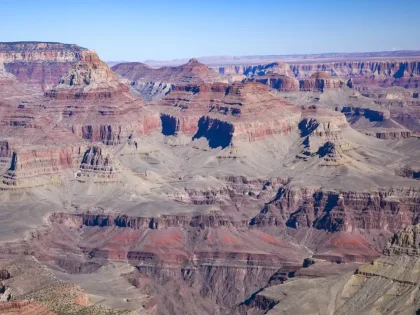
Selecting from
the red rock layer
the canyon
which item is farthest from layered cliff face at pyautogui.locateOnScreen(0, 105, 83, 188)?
the red rock layer

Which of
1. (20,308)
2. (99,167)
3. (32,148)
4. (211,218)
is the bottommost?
(211,218)

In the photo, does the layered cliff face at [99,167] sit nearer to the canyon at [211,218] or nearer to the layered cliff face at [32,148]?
the canyon at [211,218]

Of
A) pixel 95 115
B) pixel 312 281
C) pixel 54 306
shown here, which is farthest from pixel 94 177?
pixel 54 306

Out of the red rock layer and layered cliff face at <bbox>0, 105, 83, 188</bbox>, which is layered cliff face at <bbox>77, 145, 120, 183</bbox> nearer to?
layered cliff face at <bbox>0, 105, 83, 188</bbox>

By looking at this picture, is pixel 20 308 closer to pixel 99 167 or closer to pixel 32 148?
pixel 99 167

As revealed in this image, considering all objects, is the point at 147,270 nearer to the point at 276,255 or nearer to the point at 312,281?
the point at 276,255

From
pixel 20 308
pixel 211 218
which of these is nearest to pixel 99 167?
pixel 211 218

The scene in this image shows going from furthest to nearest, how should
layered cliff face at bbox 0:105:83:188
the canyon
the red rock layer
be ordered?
layered cliff face at bbox 0:105:83:188 < the canyon < the red rock layer

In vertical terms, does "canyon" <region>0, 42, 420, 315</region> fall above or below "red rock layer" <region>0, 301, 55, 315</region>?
below
